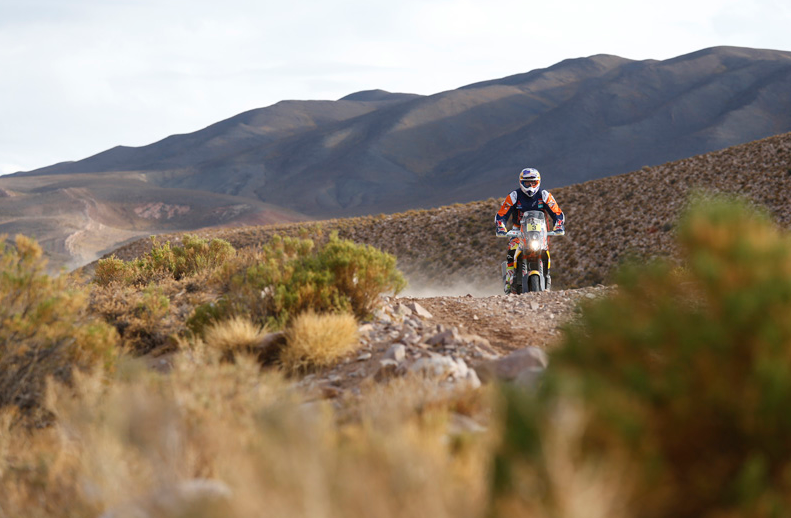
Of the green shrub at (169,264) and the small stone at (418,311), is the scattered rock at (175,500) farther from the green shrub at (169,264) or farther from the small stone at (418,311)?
the green shrub at (169,264)

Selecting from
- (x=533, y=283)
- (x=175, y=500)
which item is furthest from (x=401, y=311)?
(x=175, y=500)

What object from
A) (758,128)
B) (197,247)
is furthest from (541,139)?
(197,247)

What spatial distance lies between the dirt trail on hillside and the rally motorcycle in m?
0.78

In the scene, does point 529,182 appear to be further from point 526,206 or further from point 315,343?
point 315,343

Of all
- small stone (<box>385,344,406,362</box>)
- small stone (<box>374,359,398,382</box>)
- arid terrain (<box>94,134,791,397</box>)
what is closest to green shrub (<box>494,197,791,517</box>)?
small stone (<box>374,359,398,382</box>)

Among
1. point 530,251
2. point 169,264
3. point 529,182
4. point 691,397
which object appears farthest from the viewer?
point 169,264

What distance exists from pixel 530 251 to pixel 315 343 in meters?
6.71

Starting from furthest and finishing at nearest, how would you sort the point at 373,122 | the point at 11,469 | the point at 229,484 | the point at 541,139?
the point at 373,122 < the point at 541,139 < the point at 11,469 < the point at 229,484

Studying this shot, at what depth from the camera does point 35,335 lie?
5488 millimetres

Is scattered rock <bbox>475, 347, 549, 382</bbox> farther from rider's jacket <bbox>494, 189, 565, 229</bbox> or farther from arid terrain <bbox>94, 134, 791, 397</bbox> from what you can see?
rider's jacket <bbox>494, 189, 565, 229</bbox>

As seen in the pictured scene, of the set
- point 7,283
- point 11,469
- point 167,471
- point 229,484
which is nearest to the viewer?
point 229,484

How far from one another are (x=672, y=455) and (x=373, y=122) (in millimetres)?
183624

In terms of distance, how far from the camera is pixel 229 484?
2697 millimetres

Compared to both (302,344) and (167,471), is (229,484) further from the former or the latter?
(302,344)
